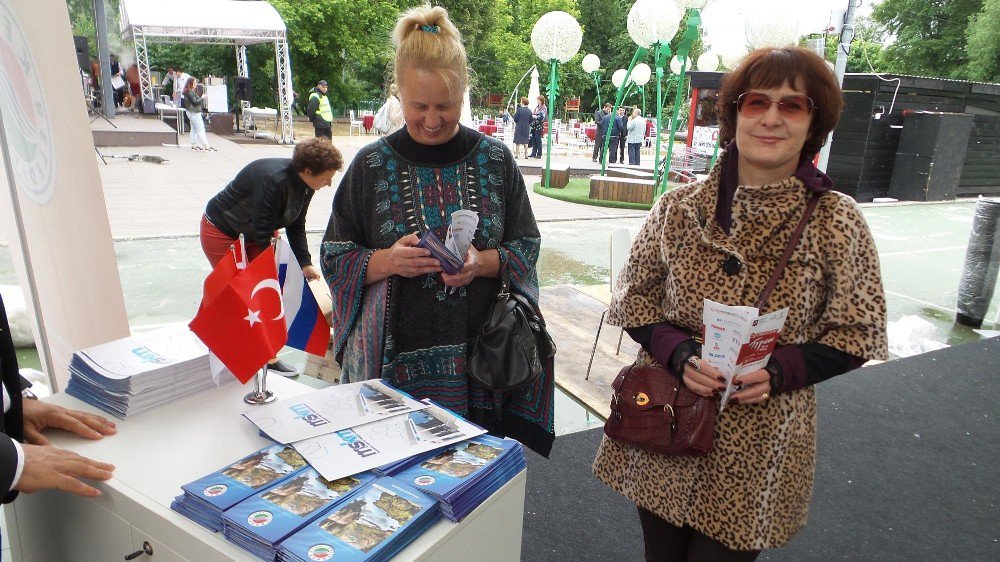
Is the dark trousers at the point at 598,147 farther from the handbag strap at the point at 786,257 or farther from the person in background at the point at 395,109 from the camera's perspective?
the handbag strap at the point at 786,257

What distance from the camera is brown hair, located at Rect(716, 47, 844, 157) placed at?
1.43 m

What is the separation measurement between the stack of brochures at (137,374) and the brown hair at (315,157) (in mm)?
1795

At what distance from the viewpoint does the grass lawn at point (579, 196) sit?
1090cm

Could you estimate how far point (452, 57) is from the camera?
1636 mm

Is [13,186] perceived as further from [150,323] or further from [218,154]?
[218,154]

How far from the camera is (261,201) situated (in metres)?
3.34

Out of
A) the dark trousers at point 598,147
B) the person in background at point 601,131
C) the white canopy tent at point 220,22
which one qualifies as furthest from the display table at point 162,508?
the dark trousers at point 598,147

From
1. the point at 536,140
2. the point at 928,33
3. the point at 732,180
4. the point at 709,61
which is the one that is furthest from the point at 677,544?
the point at 928,33

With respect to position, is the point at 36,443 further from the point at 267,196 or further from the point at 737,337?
the point at 267,196

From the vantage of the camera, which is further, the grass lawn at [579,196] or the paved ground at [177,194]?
the grass lawn at [579,196]

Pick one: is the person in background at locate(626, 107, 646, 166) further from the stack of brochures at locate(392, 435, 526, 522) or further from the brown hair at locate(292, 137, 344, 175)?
the stack of brochures at locate(392, 435, 526, 522)

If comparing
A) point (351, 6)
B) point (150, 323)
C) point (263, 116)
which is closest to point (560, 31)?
point (351, 6)

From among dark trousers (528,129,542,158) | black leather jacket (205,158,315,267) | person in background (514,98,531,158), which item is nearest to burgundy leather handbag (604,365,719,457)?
black leather jacket (205,158,315,267)

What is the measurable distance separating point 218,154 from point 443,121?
12663mm
